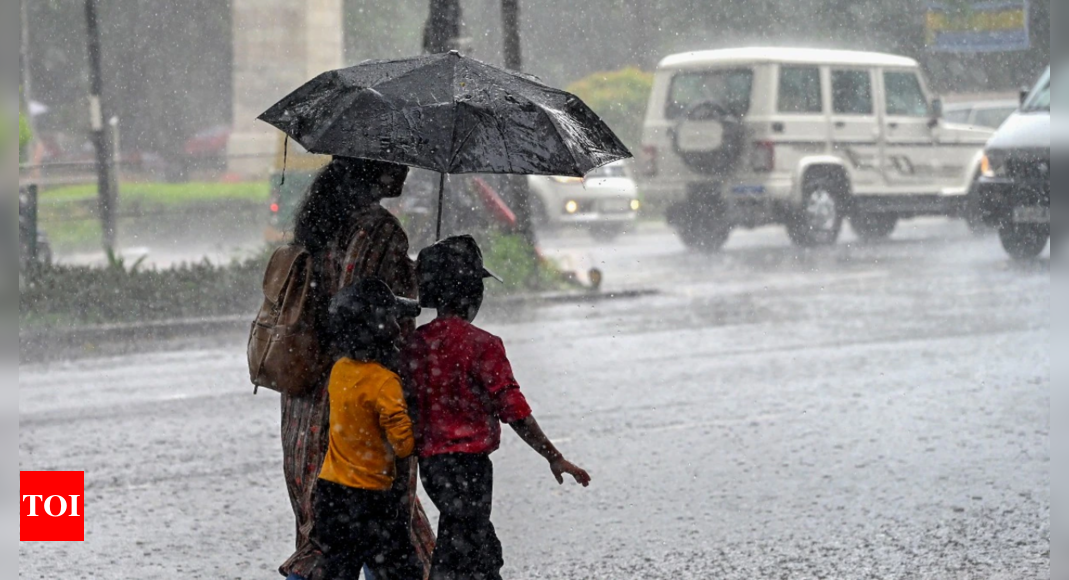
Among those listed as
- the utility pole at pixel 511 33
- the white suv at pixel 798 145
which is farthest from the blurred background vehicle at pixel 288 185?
the white suv at pixel 798 145

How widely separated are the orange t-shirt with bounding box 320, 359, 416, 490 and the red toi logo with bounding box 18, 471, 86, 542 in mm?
2323

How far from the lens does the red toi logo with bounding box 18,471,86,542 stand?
5672 mm

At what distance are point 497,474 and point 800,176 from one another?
1242 cm

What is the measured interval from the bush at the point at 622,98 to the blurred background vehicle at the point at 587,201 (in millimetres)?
7550

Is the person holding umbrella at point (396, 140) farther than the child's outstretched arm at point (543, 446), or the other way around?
the child's outstretched arm at point (543, 446)

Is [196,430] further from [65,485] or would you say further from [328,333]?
[328,333]

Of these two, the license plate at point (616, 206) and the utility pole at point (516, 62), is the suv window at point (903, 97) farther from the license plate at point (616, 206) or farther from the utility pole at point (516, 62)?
the utility pole at point (516, 62)

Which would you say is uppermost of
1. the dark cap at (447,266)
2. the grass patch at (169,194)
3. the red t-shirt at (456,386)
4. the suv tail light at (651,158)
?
the suv tail light at (651,158)

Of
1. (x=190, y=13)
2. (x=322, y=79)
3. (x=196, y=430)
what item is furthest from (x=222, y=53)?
(x=322, y=79)

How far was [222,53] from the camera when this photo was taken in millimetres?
45625

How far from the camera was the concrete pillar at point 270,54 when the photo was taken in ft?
106

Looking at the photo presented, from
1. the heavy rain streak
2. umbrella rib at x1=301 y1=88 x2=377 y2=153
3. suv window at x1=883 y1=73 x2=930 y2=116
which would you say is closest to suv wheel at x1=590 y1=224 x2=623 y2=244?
the heavy rain streak

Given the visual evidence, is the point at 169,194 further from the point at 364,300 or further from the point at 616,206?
the point at 364,300

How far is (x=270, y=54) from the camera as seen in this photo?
33.1 meters
